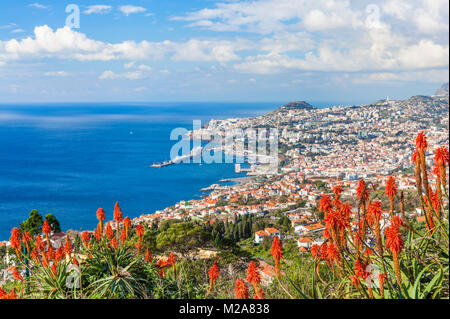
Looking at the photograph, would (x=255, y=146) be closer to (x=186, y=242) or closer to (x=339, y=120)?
(x=339, y=120)

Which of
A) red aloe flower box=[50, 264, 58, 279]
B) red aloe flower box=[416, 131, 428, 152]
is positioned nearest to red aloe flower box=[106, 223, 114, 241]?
red aloe flower box=[50, 264, 58, 279]

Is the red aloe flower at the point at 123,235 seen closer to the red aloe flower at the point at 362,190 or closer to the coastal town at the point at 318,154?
the red aloe flower at the point at 362,190

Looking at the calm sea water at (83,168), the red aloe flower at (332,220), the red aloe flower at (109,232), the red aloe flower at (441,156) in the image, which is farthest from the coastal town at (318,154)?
the red aloe flower at (332,220)

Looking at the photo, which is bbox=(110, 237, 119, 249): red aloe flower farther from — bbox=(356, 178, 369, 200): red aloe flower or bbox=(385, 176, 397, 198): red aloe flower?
bbox=(385, 176, 397, 198): red aloe flower

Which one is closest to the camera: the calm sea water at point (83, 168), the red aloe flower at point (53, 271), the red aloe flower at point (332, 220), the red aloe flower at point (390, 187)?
the red aloe flower at point (332, 220)

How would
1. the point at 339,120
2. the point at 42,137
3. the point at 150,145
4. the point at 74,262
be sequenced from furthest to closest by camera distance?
1. the point at 150,145
2. the point at 42,137
3. the point at 339,120
4. the point at 74,262
